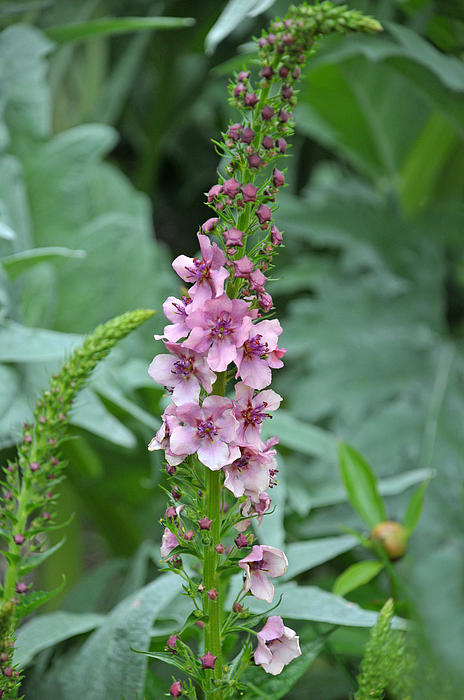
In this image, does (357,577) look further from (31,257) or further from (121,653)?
(31,257)

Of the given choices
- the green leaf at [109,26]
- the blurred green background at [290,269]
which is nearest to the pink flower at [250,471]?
the blurred green background at [290,269]

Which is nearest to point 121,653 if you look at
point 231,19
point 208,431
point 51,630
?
point 51,630

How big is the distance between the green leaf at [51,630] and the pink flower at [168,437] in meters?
0.17

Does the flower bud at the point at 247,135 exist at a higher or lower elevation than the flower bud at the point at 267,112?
lower

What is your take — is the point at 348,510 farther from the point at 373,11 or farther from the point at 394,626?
the point at 373,11

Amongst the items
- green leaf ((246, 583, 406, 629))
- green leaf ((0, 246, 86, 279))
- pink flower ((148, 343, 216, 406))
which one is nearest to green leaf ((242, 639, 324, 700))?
green leaf ((246, 583, 406, 629))

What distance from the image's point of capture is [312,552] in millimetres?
427

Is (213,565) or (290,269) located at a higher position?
(213,565)

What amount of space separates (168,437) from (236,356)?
39mm

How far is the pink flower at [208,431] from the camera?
23 cm

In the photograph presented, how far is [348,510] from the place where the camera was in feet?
2.15

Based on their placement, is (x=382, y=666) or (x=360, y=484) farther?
(x=360, y=484)

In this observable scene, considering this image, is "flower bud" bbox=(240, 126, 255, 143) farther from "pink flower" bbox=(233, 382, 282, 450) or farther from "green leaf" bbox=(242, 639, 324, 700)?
"green leaf" bbox=(242, 639, 324, 700)

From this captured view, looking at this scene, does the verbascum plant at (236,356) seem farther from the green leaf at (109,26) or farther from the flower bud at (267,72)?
the green leaf at (109,26)
